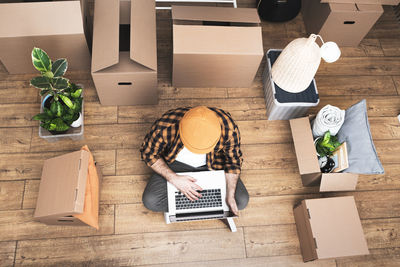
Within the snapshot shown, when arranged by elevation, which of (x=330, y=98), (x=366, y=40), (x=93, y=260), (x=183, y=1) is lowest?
(x=93, y=260)

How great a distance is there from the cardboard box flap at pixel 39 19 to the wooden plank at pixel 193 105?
0.56m

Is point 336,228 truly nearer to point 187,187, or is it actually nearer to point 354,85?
point 187,187

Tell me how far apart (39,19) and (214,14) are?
95 cm

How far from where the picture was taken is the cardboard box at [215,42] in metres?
1.74

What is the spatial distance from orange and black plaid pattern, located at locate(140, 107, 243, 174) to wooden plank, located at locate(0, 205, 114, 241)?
1.79 feet

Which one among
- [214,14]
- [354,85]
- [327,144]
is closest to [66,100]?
[214,14]

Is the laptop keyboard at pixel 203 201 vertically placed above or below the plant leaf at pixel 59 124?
below

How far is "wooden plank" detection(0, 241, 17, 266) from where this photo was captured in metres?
1.65

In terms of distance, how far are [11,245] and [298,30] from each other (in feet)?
7.50

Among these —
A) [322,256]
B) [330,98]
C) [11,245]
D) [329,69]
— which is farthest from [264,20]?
[11,245]

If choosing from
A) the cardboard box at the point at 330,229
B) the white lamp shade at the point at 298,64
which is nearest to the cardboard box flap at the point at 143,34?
the white lamp shade at the point at 298,64

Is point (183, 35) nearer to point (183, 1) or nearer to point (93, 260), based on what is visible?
point (183, 1)

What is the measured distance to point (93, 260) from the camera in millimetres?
1683

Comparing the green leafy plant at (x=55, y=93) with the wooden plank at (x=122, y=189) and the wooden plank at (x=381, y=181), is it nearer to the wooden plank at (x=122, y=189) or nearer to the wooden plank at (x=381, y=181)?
the wooden plank at (x=122, y=189)
